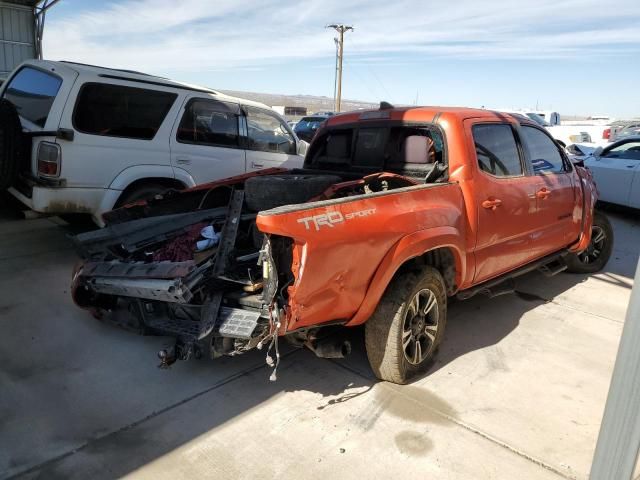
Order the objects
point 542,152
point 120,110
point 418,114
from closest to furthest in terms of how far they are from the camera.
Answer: point 418,114 < point 542,152 < point 120,110

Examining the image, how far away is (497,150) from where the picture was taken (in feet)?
13.6

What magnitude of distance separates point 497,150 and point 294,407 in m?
2.65

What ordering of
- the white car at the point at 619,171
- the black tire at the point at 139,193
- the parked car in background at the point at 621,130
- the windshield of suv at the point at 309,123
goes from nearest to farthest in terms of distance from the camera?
1. the black tire at the point at 139,193
2. the white car at the point at 619,171
3. the windshield of suv at the point at 309,123
4. the parked car in background at the point at 621,130

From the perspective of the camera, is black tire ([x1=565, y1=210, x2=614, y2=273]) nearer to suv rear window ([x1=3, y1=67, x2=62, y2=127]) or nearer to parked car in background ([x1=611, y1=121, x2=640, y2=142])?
suv rear window ([x1=3, y1=67, x2=62, y2=127])

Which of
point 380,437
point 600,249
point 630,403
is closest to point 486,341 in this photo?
point 380,437

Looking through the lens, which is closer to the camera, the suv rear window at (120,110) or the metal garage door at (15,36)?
the suv rear window at (120,110)

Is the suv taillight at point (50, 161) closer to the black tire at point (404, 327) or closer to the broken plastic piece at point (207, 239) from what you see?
the broken plastic piece at point (207, 239)

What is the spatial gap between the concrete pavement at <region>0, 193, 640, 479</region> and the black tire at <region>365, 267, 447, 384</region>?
154 millimetres

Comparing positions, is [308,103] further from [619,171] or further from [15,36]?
[619,171]

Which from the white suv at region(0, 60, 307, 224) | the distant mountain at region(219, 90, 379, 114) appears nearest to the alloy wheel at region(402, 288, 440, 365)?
the white suv at region(0, 60, 307, 224)

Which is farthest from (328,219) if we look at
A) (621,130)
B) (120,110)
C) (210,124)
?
(621,130)

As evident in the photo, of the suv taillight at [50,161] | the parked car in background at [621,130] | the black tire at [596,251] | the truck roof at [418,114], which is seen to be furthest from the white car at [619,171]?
the parked car in background at [621,130]

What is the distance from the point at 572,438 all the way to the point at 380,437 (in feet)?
3.79

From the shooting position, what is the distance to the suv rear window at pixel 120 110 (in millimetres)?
5219
